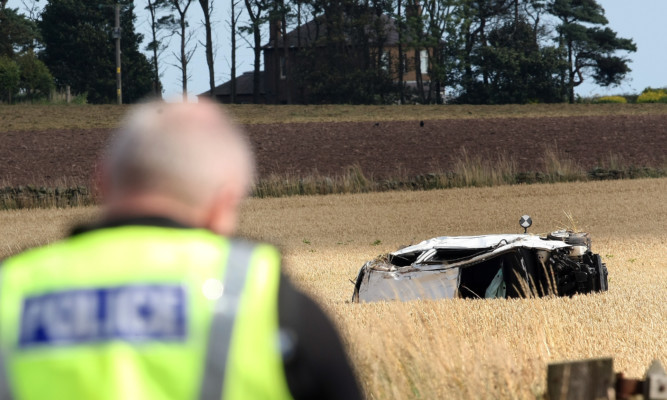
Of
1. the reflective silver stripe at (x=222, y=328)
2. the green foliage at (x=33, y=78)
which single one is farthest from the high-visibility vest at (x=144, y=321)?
the green foliage at (x=33, y=78)

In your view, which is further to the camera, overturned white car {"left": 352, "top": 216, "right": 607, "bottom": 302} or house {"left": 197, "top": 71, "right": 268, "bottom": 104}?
house {"left": 197, "top": 71, "right": 268, "bottom": 104}

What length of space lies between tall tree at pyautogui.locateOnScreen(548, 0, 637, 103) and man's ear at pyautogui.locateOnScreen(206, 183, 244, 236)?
230 feet

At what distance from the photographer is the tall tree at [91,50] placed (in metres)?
73.6

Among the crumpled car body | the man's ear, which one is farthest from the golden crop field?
the man's ear

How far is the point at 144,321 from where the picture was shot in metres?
2.13

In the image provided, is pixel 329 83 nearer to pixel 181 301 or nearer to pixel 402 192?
pixel 402 192

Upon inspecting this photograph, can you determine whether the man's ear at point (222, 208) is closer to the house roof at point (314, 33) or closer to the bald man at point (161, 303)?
the bald man at point (161, 303)

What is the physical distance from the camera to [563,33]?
71.6 m

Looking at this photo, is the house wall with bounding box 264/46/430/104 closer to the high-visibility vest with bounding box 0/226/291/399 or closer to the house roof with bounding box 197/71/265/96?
the house roof with bounding box 197/71/265/96

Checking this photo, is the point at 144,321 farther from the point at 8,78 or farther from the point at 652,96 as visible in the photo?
the point at 652,96

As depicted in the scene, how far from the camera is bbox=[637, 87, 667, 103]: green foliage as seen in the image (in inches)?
2447

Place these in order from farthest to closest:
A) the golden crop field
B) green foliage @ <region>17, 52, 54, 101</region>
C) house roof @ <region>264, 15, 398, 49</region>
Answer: house roof @ <region>264, 15, 398, 49</region> → green foliage @ <region>17, 52, 54, 101</region> → the golden crop field

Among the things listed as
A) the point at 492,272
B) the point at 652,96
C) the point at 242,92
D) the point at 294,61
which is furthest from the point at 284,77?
the point at 492,272

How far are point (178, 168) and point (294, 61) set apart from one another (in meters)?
70.3
